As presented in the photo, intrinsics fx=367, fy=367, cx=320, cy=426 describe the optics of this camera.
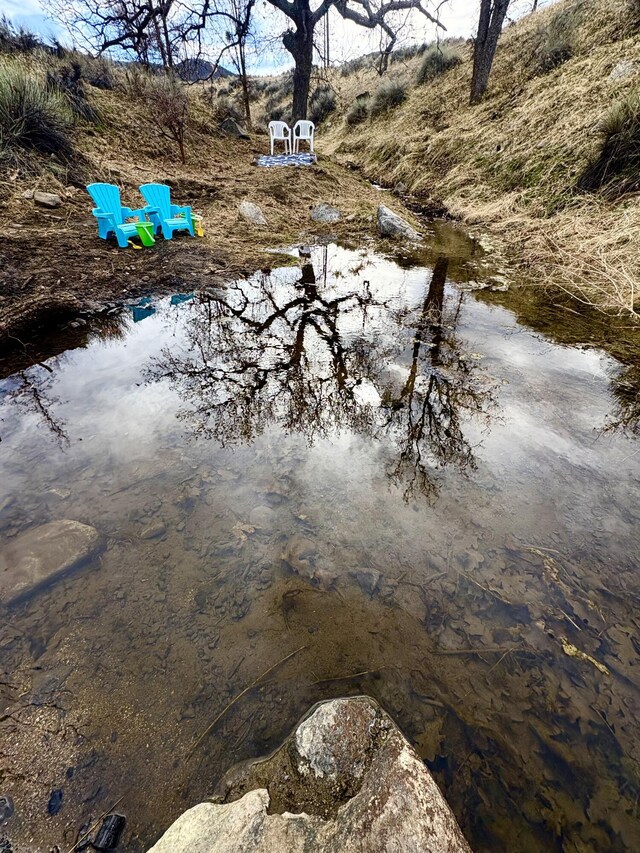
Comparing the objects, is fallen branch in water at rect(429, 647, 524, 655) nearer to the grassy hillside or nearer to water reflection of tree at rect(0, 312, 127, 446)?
water reflection of tree at rect(0, 312, 127, 446)

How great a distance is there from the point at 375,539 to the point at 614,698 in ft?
3.31

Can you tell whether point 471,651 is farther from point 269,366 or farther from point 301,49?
point 301,49

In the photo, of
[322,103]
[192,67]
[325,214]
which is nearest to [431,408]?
[325,214]

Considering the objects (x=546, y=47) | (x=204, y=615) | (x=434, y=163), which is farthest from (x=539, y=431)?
(x=546, y=47)

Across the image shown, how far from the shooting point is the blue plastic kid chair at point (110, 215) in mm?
5023

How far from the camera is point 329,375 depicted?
298 centimetres

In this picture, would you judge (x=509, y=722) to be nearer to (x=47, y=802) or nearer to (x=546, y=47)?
(x=47, y=802)

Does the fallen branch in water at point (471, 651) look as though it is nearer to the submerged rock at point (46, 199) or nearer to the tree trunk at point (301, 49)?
the submerged rock at point (46, 199)

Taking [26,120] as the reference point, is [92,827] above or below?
below

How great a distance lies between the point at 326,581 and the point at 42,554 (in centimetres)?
132

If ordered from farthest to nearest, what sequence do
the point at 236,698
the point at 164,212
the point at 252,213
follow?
the point at 252,213 → the point at 164,212 → the point at 236,698

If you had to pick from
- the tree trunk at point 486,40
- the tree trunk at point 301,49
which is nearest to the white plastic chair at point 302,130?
the tree trunk at point 301,49

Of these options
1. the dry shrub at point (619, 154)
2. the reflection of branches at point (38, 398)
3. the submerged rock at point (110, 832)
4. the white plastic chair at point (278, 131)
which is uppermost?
the white plastic chair at point (278, 131)

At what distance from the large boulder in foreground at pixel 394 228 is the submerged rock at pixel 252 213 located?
7.08ft
